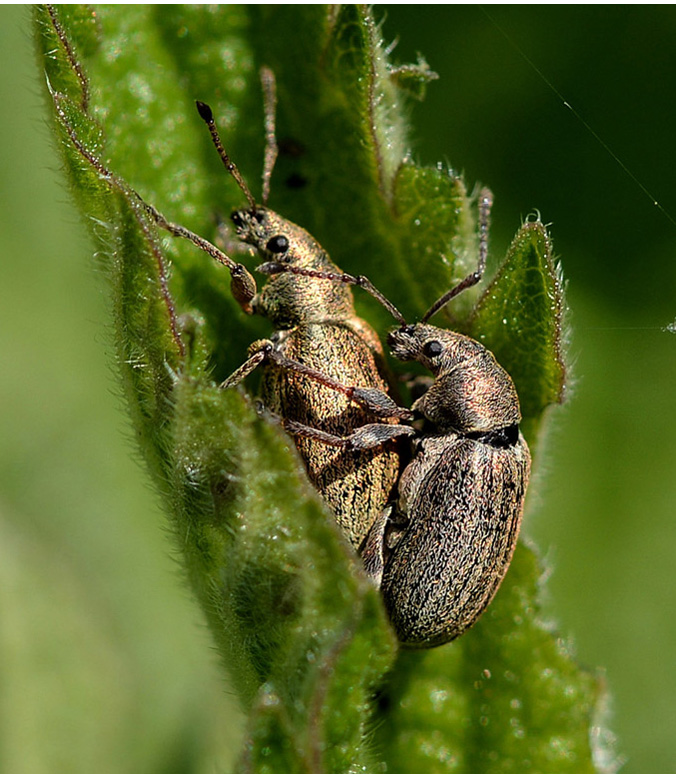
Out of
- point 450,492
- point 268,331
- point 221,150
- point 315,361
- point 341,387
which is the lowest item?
point 450,492

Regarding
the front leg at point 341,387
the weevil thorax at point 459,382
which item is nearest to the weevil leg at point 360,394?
the front leg at point 341,387

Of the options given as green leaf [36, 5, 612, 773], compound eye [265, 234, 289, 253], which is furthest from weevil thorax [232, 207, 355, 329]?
green leaf [36, 5, 612, 773]

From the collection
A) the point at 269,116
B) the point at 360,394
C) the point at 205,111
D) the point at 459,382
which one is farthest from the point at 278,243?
the point at 459,382

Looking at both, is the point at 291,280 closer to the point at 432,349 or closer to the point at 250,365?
the point at 250,365

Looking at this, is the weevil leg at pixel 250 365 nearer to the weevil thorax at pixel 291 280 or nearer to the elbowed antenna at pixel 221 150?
the weevil thorax at pixel 291 280

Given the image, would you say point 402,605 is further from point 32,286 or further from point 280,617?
point 32,286
